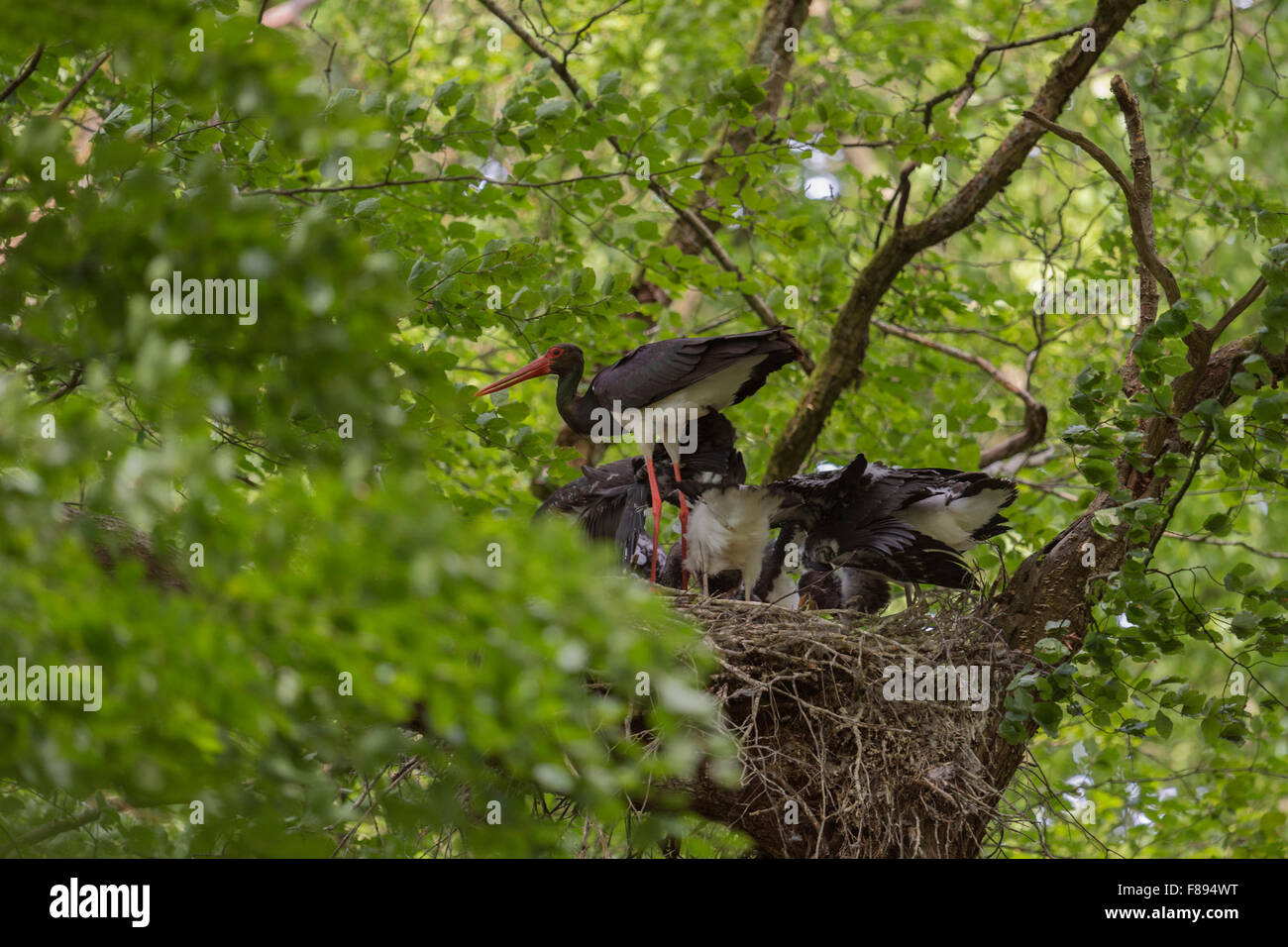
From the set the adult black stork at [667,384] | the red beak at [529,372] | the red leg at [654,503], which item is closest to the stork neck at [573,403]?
the adult black stork at [667,384]

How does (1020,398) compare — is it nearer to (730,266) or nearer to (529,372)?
(730,266)

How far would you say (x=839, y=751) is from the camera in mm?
4219

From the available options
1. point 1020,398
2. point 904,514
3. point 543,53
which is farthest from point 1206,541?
point 543,53

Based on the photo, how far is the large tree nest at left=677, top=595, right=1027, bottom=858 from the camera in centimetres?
404

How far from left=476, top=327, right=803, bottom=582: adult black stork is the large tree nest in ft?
4.81

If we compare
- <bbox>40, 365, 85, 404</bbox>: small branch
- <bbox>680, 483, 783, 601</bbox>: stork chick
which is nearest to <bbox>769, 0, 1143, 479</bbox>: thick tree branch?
<bbox>680, 483, 783, 601</bbox>: stork chick

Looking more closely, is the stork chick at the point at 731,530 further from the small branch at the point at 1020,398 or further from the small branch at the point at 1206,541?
the small branch at the point at 1020,398

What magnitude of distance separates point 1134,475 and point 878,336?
4570 mm

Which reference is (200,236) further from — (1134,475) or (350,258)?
(1134,475)

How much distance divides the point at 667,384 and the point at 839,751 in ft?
6.86

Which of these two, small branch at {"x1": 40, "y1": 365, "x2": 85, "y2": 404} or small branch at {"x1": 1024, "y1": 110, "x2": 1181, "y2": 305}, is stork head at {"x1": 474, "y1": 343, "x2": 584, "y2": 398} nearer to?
small branch at {"x1": 40, "y1": 365, "x2": 85, "y2": 404}

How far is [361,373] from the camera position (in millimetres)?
1971

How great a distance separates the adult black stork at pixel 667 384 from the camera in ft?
18.0

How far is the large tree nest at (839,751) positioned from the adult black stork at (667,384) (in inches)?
57.7
